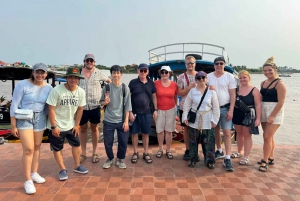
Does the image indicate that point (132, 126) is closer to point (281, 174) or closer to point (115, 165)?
point (115, 165)

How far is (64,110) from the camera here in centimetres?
337

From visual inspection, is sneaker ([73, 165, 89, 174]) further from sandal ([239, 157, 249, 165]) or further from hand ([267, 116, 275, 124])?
hand ([267, 116, 275, 124])

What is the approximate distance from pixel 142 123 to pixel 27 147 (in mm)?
1898

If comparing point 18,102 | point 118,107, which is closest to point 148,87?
point 118,107

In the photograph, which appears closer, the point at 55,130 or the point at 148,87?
the point at 55,130

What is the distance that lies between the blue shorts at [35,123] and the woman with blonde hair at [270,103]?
11.9 feet

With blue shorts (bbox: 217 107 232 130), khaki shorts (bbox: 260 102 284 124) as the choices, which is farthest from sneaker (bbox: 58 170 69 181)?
khaki shorts (bbox: 260 102 284 124)

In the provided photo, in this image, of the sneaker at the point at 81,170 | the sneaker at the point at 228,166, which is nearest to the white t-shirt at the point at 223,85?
Answer: the sneaker at the point at 228,166

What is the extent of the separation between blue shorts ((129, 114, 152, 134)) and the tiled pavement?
665 mm

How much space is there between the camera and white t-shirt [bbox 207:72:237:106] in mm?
3977

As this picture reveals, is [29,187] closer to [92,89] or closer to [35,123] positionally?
[35,123]

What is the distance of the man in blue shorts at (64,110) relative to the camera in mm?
3254

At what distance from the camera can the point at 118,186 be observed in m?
3.38

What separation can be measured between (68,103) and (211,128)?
2447 mm
